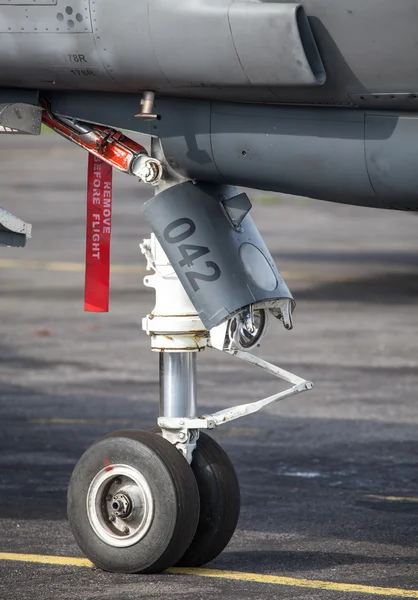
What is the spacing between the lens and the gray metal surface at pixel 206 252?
28.7 feet

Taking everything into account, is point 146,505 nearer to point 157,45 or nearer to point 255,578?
point 255,578

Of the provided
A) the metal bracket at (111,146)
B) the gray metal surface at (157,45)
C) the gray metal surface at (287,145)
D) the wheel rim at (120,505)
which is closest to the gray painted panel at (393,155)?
the gray metal surface at (287,145)

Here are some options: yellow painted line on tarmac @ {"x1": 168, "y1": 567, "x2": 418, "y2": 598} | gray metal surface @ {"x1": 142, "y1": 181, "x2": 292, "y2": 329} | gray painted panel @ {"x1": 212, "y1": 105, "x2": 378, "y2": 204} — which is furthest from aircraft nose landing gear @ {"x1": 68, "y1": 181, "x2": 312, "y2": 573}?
gray painted panel @ {"x1": 212, "y1": 105, "x2": 378, "y2": 204}

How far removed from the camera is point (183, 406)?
9.09 m

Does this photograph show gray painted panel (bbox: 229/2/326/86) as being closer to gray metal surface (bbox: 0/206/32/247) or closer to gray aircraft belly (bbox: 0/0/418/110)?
gray aircraft belly (bbox: 0/0/418/110)

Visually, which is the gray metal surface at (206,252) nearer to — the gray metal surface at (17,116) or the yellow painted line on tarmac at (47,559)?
the gray metal surface at (17,116)

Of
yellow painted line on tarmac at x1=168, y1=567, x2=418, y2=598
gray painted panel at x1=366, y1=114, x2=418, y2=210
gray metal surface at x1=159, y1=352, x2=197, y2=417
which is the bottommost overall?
yellow painted line on tarmac at x1=168, y1=567, x2=418, y2=598

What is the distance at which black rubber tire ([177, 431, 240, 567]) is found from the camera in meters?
9.18

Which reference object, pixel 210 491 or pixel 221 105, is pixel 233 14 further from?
pixel 210 491

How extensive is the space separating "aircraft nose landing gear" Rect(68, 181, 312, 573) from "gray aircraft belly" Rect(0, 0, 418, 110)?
866 mm

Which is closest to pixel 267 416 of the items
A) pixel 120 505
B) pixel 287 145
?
pixel 120 505

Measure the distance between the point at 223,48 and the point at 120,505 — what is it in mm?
2837

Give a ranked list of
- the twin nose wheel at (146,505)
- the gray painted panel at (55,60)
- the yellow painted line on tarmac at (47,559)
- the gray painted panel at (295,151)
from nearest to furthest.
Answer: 1. the gray painted panel at (295,151)
2. the gray painted panel at (55,60)
3. the twin nose wheel at (146,505)
4. the yellow painted line on tarmac at (47,559)

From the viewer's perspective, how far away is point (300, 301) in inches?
908
